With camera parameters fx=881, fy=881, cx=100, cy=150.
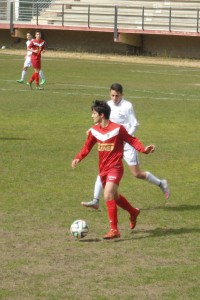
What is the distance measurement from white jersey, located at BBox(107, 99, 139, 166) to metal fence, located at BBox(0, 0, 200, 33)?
40.2 m

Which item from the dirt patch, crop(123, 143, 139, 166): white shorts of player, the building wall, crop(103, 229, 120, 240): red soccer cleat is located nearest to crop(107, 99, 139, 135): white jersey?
crop(123, 143, 139, 166): white shorts of player

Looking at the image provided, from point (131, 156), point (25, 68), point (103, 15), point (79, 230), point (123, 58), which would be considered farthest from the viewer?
point (103, 15)

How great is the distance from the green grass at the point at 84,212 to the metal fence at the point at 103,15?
26929 mm

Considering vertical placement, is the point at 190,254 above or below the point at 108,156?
below

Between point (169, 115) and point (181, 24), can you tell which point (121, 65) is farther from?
point (169, 115)

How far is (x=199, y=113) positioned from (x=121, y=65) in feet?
73.0

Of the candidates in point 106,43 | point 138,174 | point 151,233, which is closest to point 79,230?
point 151,233

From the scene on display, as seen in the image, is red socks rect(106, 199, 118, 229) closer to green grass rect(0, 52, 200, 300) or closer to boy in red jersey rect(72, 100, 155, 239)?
boy in red jersey rect(72, 100, 155, 239)

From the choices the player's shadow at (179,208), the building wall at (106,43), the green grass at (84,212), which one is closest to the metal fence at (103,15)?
the building wall at (106,43)

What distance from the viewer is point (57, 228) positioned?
12117 millimetres

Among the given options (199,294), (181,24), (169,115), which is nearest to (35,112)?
(169,115)

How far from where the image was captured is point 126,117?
13.4 meters

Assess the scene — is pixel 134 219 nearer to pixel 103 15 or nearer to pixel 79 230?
pixel 79 230

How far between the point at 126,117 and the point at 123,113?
89mm
